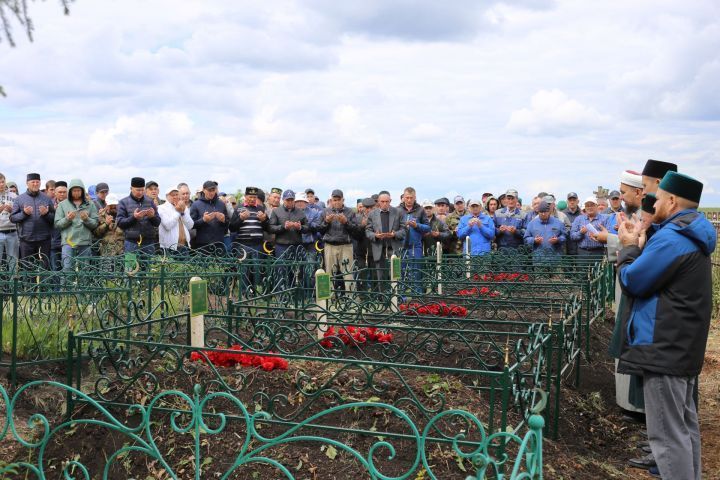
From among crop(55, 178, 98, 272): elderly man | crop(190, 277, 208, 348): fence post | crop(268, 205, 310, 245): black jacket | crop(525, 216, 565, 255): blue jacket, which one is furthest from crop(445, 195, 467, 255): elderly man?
crop(190, 277, 208, 348): fence post

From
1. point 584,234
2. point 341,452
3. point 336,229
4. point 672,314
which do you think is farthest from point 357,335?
point 584,234

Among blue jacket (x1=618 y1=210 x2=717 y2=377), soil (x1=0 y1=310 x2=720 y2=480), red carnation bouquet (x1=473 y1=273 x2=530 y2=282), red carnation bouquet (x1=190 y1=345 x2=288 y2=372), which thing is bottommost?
soil (x1=0 y1=310 x2=720 y2=480)

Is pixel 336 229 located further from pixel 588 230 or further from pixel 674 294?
pixel 674 294

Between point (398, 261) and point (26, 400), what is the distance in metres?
4.77

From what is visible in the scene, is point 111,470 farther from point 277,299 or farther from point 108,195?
point 108,195

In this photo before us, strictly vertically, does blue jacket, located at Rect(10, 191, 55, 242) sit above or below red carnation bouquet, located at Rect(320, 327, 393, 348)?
above

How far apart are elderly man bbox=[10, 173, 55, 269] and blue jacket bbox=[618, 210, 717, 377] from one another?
10.4 metres

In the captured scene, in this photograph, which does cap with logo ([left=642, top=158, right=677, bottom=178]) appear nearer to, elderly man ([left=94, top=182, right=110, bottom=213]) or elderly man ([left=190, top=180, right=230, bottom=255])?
elderly man ([left=190, top=180, right=230, bottom=255])

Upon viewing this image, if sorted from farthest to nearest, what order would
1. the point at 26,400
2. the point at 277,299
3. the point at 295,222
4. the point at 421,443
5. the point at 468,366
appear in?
the point at 295,222, the point at 277,299, the point at 468,366, the point at 26,400, the point at 421,443

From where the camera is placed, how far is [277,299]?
8.31m

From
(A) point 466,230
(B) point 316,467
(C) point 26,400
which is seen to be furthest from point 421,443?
(A) point 466,230

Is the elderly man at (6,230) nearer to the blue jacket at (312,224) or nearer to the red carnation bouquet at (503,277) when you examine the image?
the blue jacket at (312,224)

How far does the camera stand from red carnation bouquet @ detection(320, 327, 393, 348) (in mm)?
6609

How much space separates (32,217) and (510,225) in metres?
8.20
